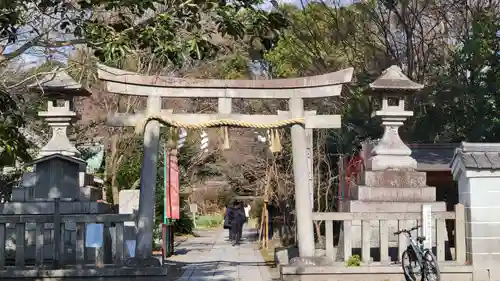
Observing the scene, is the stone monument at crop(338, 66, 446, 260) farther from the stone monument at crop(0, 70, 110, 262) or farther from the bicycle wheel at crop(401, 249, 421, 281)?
the stone monument at crop(0, 70, 110, 262)

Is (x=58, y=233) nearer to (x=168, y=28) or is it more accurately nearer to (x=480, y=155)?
(x=168, y=28)

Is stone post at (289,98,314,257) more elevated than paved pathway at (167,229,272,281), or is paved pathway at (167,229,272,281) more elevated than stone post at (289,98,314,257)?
stone post at (289,98,314,257)

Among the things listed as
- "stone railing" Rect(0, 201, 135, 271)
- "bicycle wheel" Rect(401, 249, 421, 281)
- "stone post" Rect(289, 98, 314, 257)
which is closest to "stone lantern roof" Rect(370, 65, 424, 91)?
"stone post" Rect(289, 98, 314, 257)

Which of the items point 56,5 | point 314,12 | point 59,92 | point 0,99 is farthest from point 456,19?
point 0,99

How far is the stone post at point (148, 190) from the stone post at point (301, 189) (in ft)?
8.95

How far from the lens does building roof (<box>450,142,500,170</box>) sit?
11516 millimetres

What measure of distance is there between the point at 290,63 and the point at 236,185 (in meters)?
9.12

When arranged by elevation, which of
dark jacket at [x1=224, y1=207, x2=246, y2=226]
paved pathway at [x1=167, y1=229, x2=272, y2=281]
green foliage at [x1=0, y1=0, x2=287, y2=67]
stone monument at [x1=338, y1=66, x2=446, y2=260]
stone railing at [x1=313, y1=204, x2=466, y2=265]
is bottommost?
paved pathway at [x1=167, y1=229, x2=272, y2=281]

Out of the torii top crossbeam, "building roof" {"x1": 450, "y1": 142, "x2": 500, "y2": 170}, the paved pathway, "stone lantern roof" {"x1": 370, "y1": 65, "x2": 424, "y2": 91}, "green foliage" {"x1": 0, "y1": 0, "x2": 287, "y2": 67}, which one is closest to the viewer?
"green foliage" {"x1": 0, "y1": 0, "x2": 287, "y2": 67}

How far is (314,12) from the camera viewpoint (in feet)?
68.6

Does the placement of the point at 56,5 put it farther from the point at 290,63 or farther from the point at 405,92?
the point at 290,63

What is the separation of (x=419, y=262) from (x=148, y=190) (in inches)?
205

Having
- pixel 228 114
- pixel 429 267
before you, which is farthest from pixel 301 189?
pixel 429 267

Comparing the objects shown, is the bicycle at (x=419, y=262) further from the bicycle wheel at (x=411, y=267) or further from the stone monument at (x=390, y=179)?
A: the stone monument at (x=390, y=179)
